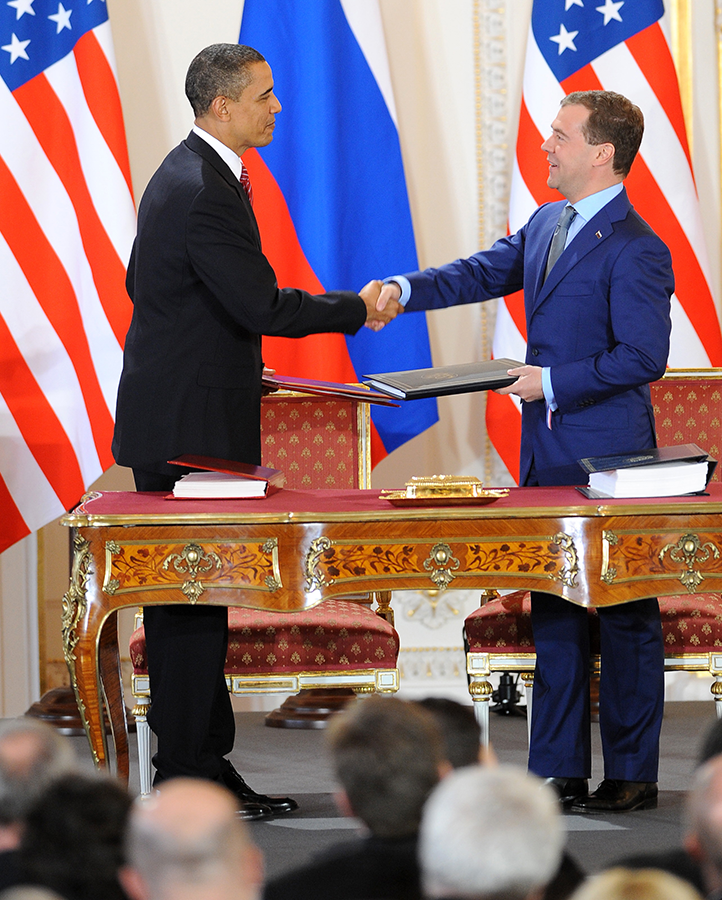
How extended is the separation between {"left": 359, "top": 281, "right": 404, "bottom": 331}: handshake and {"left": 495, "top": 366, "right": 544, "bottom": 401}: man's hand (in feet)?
1.58

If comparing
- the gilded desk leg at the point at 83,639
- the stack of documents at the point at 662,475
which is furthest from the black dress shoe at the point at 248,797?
the stack of documents at the point at 662,475

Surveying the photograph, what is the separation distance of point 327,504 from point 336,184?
210cm

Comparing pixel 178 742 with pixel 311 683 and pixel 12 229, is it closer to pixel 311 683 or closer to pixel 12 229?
pixel 311 683

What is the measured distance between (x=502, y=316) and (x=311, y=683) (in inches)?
75.4

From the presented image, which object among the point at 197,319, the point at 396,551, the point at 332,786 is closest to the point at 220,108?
the point at 197,319

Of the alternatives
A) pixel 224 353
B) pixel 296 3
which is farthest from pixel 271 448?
pixel 296 3

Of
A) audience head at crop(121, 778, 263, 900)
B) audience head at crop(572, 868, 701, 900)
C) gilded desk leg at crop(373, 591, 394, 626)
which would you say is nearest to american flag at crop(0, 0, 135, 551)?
gilded desk leg at crop(373, 591, 394, 626)

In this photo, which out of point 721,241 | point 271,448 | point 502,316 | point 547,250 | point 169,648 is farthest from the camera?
point 721,241

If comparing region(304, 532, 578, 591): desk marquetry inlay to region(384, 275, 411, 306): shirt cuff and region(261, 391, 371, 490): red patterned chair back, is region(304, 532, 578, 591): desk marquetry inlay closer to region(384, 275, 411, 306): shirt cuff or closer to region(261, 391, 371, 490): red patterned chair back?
region(384, 275, 411, 306): shirt cuff

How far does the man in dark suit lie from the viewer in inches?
117

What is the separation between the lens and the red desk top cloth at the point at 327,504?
8.63 ft

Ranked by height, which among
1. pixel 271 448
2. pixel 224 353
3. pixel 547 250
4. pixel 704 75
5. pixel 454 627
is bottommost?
pixel 454 627

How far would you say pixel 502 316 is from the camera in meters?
4.56

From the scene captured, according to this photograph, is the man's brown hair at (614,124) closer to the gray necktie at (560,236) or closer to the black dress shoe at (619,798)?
the gray necktie at (560,236)
